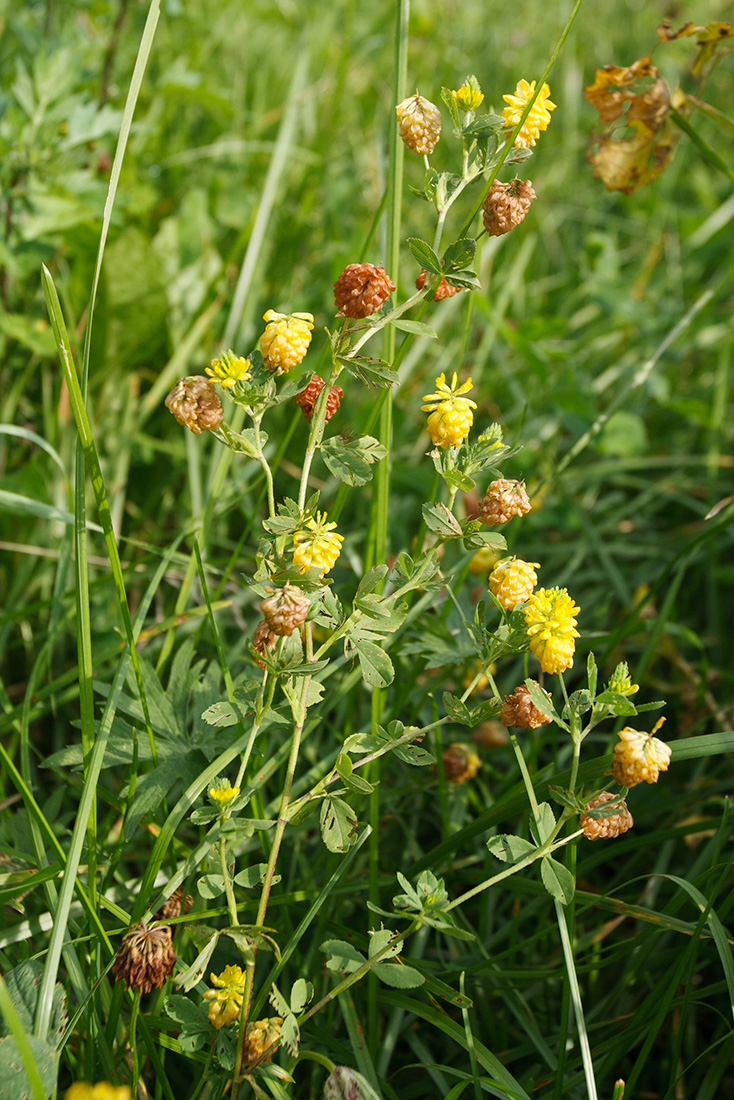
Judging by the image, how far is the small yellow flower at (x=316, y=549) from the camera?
2.87 ft

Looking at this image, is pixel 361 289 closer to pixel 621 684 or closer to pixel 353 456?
pixel 353 456

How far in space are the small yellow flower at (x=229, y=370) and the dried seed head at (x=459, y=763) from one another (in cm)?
74

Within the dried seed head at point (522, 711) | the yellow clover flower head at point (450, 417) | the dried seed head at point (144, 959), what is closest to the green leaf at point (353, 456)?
the yellow clover flower head at point (450, 417)

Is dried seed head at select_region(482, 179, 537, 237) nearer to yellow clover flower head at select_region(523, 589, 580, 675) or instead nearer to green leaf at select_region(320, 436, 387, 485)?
green leaf at select_region(320, 436, 387, 485)

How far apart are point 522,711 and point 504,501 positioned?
25 cm

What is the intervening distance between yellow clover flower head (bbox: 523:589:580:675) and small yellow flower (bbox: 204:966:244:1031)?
0.49m

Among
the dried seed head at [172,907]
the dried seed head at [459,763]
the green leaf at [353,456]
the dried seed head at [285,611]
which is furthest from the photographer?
the dried seed head at [459,763]

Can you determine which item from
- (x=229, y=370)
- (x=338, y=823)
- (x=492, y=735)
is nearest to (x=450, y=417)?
(x=229, y=370)

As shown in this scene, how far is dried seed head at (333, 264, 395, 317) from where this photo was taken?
87 centimetres

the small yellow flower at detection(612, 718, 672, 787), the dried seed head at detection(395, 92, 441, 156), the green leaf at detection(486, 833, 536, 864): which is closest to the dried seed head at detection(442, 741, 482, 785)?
the green leaf at detection(486, 833, 536, 864)

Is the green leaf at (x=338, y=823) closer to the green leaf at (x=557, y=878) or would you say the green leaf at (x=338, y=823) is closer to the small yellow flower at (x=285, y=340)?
the green leaf at (x=557, y=878)

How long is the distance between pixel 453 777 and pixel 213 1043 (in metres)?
0.55

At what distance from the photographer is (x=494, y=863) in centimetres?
136

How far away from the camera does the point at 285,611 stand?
82 centimetres
